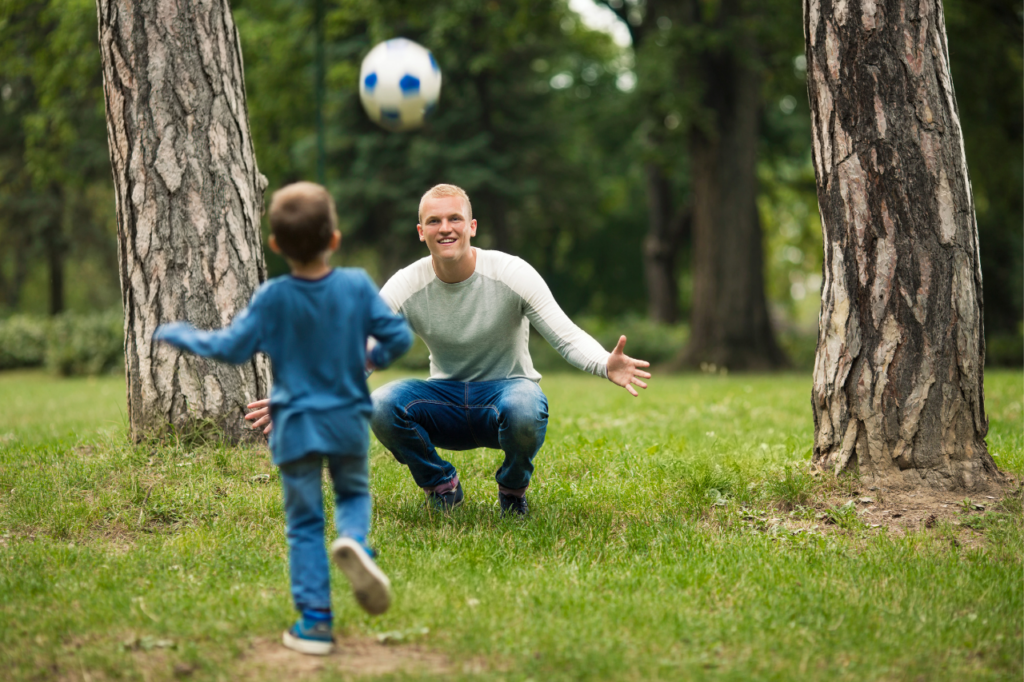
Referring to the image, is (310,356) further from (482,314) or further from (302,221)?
(482,314)

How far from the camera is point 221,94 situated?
5715 millimetres

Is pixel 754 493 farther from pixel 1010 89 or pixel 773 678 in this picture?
pixel 1010 89

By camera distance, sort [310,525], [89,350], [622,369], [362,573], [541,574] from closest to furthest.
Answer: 1. [362,573]
2. [310,525]
3. [541,574]
4. [622,369]
5. [89,350]

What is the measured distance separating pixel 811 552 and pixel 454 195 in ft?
8.18

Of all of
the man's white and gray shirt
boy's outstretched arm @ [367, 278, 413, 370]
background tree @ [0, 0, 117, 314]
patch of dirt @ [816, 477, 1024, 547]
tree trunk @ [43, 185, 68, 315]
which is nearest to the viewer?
boy's outstretched arm @ [367, 278, 413, 370]

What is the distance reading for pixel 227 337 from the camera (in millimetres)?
3070

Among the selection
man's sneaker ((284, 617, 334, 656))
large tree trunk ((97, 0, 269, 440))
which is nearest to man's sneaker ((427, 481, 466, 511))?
large tree trunk ((97, 0, 269, 440))

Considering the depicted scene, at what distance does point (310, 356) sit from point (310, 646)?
102cm

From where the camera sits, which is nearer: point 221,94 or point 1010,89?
point 221,94

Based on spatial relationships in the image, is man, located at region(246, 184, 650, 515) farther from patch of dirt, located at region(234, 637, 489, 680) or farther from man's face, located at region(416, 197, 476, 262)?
patch of dirt, located at region(234, 637, 489, 680)

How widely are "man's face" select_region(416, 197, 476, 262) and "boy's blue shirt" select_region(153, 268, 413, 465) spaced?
4.39 feet

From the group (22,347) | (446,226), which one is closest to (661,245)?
(22,347)

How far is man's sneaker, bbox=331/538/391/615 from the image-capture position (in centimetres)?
290

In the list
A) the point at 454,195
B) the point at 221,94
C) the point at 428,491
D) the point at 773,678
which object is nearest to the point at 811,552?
the point at 773,678
